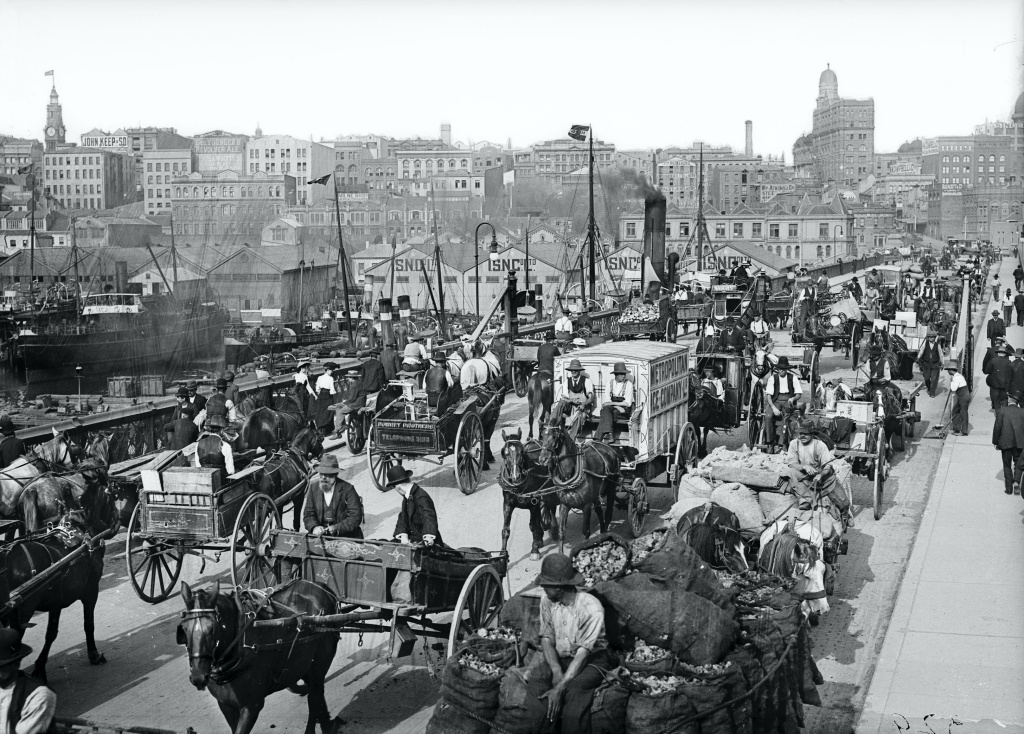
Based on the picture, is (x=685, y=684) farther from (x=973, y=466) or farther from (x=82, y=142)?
(x=82, y=142)

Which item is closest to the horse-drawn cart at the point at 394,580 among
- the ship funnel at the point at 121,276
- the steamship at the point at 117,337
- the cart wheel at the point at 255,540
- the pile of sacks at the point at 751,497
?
the cart wheel at the point at 255,540

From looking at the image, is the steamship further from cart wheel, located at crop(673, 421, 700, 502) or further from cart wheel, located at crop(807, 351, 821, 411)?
cart wheel, located at crop(673, 421, 700, 502)

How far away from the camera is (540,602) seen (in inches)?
328

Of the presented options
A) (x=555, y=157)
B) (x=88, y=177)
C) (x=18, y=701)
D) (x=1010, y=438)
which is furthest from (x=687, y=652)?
(x=555, y=157)

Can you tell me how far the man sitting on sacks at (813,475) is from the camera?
13445 mm

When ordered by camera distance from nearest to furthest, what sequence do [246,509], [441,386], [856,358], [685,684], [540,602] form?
1. [685,684]
2. [540,602]
3. [246,509]
4. [441,386]
5. [856,358]

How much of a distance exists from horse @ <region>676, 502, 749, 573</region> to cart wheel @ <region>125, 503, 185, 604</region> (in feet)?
16.6

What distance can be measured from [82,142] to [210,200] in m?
37.2

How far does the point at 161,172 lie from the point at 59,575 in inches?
6142

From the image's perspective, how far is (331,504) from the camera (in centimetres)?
1117

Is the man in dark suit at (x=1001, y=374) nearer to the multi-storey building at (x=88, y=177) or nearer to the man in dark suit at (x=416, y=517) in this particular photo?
the man in dark suit at (x=416, y=517)

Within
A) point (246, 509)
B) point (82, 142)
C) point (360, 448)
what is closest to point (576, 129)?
point (360, 448)

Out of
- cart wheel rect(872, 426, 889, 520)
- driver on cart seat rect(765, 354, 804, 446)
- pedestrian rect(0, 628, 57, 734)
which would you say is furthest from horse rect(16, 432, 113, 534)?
driver on cart seat rect(765, 354, 804, 446)

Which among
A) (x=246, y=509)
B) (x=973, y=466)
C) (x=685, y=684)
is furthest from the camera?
(x=973, y=466)
